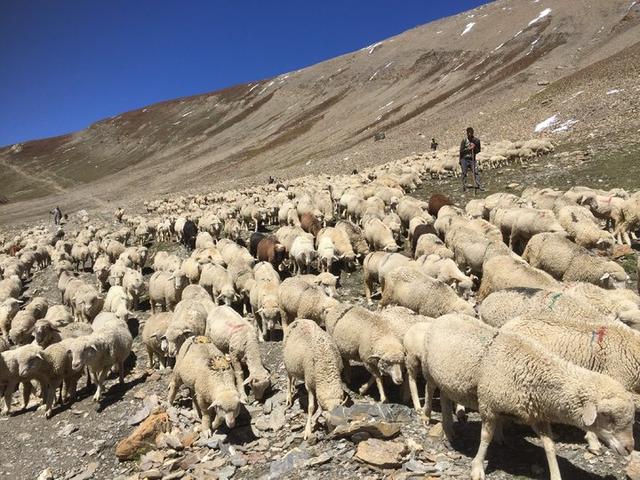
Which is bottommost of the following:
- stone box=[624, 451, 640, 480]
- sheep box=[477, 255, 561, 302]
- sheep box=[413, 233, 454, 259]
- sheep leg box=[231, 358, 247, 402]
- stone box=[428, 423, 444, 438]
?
stone box=[624, 451, 640, 480]

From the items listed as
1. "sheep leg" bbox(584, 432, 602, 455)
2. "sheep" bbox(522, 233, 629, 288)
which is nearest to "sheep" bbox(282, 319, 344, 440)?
"sheep leg" bbox(584, 432, 602, 455)

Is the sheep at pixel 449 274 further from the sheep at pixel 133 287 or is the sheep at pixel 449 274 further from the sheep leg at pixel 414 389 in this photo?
the sheep at pixel 133 287

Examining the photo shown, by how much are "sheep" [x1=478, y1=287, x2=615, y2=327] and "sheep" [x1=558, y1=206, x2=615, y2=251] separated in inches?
208

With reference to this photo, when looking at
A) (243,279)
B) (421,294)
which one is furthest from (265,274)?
(421,294)

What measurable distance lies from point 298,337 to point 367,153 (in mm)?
42896

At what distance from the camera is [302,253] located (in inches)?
615

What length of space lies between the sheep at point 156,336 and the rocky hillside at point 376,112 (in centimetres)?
2465

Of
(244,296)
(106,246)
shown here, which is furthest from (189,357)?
(106,246)

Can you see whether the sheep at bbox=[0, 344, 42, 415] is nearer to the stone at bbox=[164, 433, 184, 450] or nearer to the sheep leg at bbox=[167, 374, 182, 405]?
the sheep leg at bbox=[167, 374, 182, 405]

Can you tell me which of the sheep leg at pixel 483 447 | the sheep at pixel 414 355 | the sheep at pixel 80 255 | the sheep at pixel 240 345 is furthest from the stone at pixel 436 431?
the sheep at pixel 80 255

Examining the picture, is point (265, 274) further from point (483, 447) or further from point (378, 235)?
point (483, 447)

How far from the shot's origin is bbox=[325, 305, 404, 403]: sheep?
26.1 feet

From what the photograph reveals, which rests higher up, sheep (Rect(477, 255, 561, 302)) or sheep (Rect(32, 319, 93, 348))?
sheep (Rect(32, 319, 93, 348))

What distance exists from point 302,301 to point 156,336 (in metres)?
3.83
